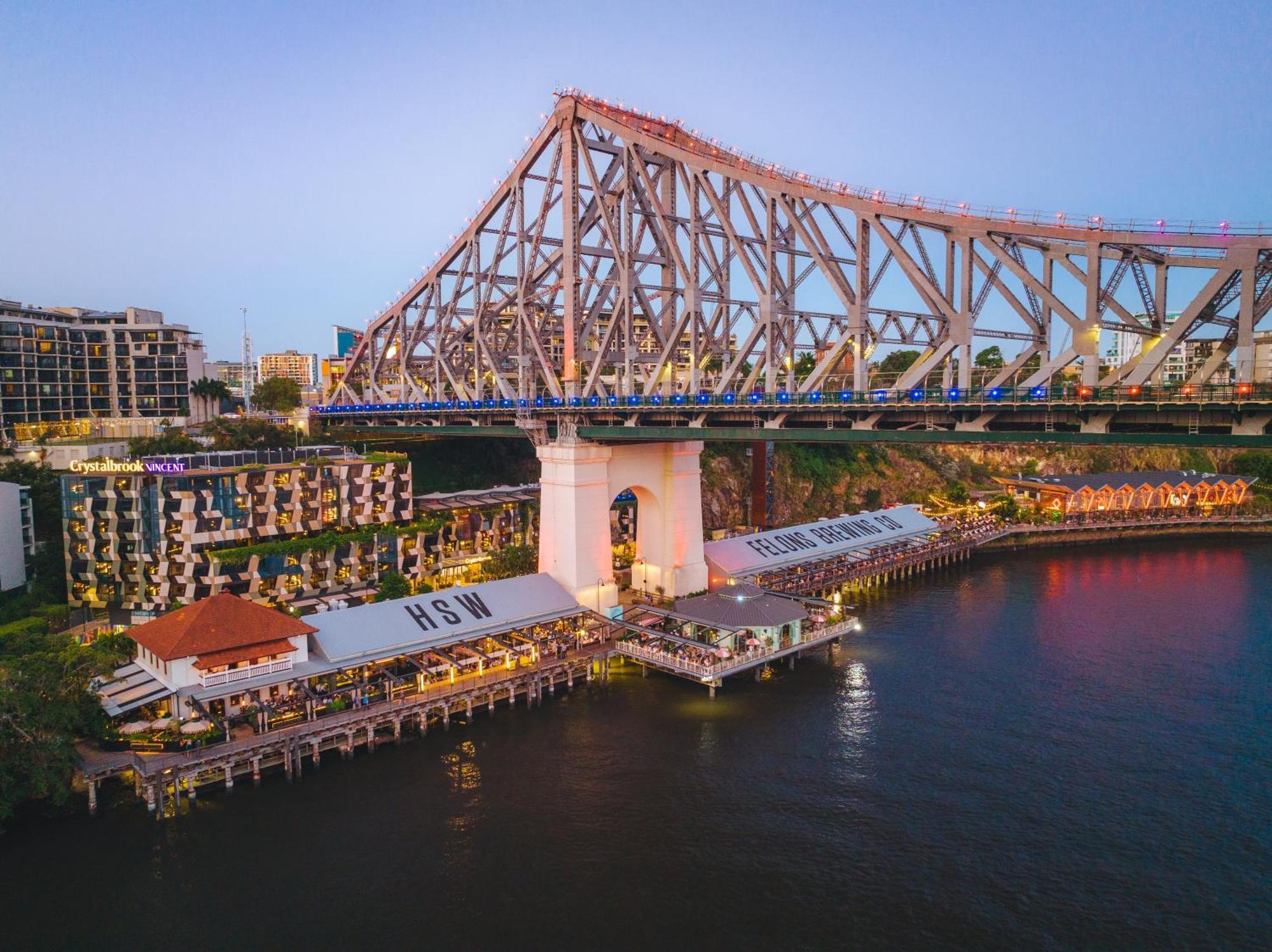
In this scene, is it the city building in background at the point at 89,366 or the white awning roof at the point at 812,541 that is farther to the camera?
the city building in background at the point at 89,366

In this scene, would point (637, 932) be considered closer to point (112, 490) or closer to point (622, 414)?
point (622, 414)

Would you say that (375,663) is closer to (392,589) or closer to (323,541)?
(392,589)

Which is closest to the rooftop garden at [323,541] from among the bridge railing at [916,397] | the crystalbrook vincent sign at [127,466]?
→ the crystalbrook vincent sign at [127,466]

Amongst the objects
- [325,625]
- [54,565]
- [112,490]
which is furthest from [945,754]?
[54,565]

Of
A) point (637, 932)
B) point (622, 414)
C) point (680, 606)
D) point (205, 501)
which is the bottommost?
point (637, 932)

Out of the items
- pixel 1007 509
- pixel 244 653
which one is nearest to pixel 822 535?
pixel 1007 509

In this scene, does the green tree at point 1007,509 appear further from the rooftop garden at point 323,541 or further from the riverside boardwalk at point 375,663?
the rooftop garden at point 323,541
